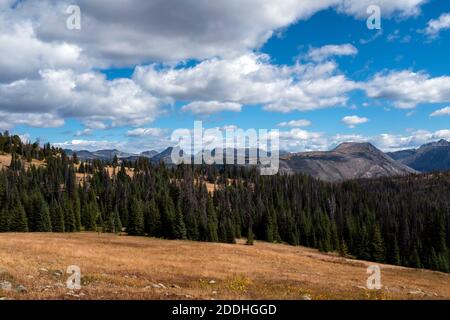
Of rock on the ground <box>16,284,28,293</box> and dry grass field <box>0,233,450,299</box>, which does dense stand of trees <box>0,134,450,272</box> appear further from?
rock on the ground <box>16,284,28,293</box>

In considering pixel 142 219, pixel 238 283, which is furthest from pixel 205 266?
pixel 142 219

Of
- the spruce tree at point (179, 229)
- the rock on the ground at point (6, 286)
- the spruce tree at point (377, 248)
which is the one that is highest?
the rock on the ground at point (6, 286)

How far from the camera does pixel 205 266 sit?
40750 millimetres

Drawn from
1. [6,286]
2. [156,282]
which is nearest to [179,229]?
[156,282]

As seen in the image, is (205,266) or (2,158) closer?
(205,266)

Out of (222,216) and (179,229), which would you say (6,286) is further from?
(222,216)

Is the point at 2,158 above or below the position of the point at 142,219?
above

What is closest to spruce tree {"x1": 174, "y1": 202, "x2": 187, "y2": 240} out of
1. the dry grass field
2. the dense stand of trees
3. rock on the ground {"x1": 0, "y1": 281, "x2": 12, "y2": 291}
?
the dense stand of trees

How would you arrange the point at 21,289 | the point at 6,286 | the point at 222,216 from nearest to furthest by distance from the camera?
the point at 21,289, the point at 6,286, the point at 222,216

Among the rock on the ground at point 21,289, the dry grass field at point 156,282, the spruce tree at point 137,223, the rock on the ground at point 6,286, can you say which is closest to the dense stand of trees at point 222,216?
the spruce tree at point 137,223

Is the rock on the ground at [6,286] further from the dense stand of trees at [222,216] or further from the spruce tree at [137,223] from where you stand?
the spruce tree at [137,223]
